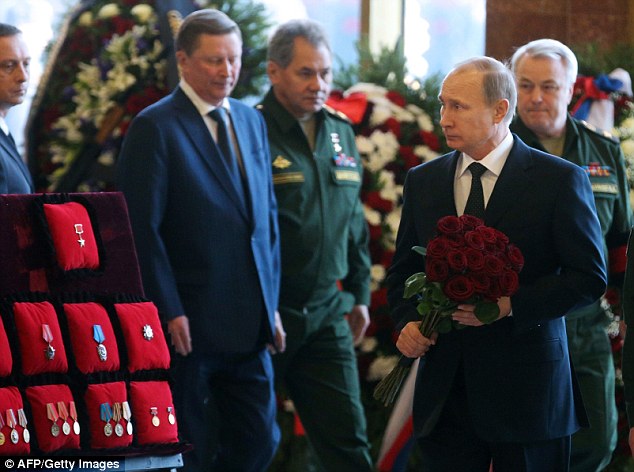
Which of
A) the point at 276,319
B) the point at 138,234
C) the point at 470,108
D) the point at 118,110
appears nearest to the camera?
the point at 470,108

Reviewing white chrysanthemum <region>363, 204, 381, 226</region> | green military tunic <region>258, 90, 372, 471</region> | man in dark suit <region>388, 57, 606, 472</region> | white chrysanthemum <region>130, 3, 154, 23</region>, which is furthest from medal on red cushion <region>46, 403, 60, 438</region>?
white chrysanthemum <region>130, 3, 154, 23</region>

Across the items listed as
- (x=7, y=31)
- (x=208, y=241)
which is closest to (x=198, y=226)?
(x=208, y=241)

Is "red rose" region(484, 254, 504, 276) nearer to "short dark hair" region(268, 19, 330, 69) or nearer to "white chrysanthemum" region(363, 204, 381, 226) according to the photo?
"short dark hair" region(268, 19, 330, 69)

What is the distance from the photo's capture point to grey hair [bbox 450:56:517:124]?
3.57 m

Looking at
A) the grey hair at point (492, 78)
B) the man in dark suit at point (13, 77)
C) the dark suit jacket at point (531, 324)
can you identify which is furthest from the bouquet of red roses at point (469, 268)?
the man in dark suit at point (13, 77)

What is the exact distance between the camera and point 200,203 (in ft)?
14.5

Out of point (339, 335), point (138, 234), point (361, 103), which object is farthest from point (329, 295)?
point (361, 103)

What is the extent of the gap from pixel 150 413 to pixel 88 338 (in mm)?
276

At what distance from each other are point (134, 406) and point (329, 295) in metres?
1.53

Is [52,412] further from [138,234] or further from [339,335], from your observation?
[339,335]

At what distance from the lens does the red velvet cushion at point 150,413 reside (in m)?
3.52

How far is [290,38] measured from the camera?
5.01 meters

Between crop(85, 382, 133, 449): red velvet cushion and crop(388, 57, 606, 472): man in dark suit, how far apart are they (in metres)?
0.82

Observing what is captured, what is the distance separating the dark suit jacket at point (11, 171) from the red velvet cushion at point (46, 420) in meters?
0.97
